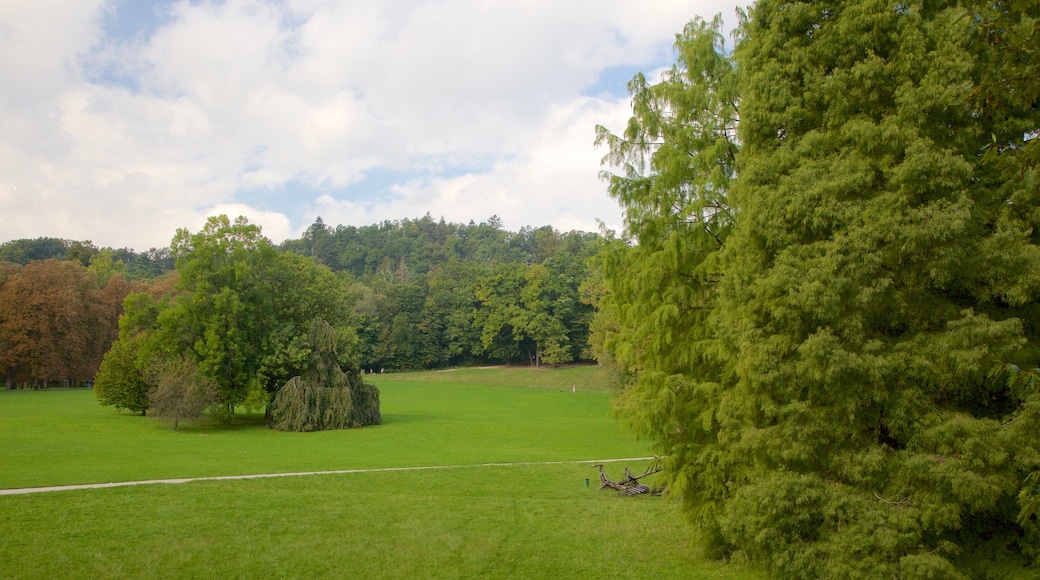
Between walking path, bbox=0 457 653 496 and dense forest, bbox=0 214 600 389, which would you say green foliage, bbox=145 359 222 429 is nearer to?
dense forest, bbox=0 214 600 389

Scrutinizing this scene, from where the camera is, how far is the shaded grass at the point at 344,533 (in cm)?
1113

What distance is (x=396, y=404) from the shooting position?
48094 millimetres

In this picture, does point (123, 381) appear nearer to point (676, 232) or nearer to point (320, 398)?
point (320, 398)

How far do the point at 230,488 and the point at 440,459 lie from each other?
822 centimetres

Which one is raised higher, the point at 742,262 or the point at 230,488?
the point at 742,262

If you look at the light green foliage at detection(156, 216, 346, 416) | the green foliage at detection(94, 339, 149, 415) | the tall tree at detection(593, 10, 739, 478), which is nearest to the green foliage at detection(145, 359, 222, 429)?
the light green foliage at detection(156, 216, 346, 416)

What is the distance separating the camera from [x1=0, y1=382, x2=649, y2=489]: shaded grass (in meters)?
21.2

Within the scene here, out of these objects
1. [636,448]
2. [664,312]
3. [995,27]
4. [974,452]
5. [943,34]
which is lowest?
[636,448]

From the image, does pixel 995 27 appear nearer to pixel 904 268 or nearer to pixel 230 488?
pixel 904 268

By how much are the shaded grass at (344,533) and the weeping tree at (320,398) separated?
1500 centimetres

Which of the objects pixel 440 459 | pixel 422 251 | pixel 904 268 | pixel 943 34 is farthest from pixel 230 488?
pixel 422 251

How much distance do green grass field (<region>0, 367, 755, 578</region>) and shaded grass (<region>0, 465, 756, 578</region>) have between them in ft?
0.16

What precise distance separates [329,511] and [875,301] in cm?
1220

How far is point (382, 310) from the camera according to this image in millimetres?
81000
